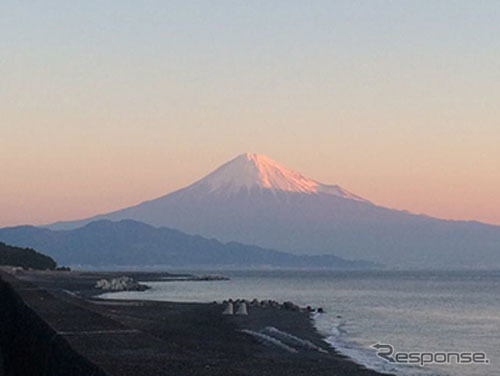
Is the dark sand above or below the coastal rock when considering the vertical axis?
below

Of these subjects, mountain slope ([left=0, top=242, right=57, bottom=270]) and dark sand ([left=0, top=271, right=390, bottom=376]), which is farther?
mountain slope ([left=0, top=242, right=57, bottom=270])

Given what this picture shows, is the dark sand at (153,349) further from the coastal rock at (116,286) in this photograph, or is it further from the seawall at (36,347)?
the coastal rock at (116,286)

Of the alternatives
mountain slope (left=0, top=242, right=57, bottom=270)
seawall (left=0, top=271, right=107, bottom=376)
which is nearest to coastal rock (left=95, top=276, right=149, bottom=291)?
mountain slope (left=0, top=242, right=57, bottom=270)

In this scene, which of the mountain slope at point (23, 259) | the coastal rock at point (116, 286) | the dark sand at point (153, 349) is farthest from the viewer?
the mountain slope at point (23, 259)

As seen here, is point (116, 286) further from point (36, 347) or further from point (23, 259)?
point (36, 347)

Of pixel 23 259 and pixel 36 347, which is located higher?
pixel 23 259

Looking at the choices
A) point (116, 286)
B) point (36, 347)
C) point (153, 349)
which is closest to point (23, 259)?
point (116, 286)

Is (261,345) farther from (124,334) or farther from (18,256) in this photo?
(18,256)

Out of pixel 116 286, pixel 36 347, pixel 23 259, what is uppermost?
pixel 23 259

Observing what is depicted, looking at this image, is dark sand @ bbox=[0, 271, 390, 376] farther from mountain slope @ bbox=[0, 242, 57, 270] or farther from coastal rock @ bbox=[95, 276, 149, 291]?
mountain slope @ bbox=[0, 242, 57, 270]

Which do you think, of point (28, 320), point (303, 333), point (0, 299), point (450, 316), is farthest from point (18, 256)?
point (28, 320)

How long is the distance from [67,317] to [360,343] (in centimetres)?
2619

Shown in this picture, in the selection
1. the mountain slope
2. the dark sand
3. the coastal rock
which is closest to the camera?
the dark sand

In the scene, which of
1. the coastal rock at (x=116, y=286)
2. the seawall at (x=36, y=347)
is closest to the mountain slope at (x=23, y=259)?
the coastal rock at (x=116, y=286)
